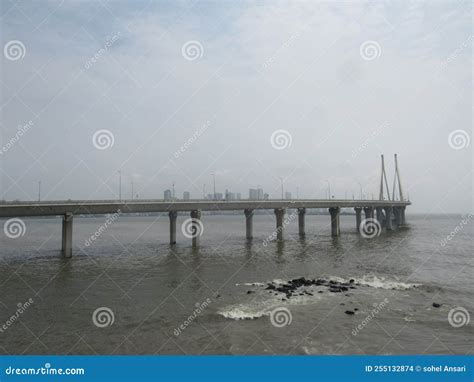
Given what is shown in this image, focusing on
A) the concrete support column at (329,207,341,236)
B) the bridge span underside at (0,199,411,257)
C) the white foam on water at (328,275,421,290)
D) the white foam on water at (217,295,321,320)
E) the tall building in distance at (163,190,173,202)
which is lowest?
the white foam on water at (328,275,421,290)

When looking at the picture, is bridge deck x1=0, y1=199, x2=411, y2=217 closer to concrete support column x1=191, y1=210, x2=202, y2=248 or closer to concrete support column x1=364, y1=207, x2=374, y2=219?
concrete support column x1=191, y1=210, x2=202, y2=248

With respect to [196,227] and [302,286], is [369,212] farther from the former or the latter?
[302,286]

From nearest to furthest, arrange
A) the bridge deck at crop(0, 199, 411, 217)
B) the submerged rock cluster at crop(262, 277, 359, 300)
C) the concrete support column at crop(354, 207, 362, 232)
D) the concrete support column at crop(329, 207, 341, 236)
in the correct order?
1. the submerged rock cluster at crop(262, 277, 359, 300)
2. the bridge deck at crop(0, 199, 411, 217)
3. the concrete support column at crop(329, 207, 341, 236)
4. the concrete support column at crop(354, 207, 362, 232)

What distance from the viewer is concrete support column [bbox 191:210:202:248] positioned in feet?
177

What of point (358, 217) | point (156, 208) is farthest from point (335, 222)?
point (156, 208)

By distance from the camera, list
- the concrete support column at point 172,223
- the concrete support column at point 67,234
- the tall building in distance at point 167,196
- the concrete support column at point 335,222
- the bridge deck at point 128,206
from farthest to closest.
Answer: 1. the concrete support column at point 335,222
2. the concrete support column at point 172,223
3. the tall building in distance at point 167,196
4. the concrete support column at point 67,234
5. the bridge deck at point 128,206

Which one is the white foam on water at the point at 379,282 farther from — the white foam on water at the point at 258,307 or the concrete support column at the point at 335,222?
the concrete support column at the point at 335,222

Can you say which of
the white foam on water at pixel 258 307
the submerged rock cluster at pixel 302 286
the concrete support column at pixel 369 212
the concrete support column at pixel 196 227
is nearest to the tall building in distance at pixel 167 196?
the concrete support column at pixel 196 227

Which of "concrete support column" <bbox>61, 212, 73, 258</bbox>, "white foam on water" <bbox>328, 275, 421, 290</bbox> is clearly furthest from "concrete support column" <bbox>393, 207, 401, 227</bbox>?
"concrete support column" <bbox>61, 212, 73, 258</bbox>

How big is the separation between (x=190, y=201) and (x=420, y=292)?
3836 cm

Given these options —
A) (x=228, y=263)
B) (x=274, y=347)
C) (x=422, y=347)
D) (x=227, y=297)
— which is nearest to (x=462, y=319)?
(x=422, y=347)

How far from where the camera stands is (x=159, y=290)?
1008 inches

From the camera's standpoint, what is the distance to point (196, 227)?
54.6 m

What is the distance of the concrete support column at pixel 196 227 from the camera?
53.9m
